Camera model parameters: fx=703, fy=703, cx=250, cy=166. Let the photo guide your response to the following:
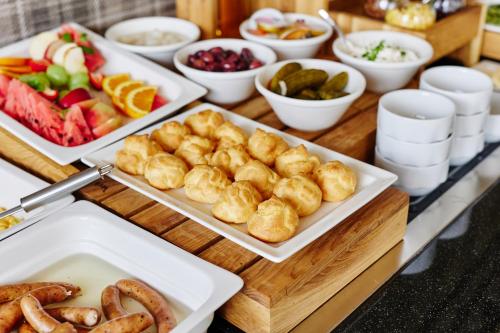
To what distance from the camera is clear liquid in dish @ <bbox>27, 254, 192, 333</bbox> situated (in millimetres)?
1078

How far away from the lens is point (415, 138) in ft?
4.56

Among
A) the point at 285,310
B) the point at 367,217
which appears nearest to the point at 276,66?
the point at 367,217

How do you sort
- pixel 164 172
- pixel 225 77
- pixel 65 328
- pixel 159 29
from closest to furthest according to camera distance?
1. pixel 65 328
2. pixel 164 172
3. pixel 225 77
4. pixel 159 29

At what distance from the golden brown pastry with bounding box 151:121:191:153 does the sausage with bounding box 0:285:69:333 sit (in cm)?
42

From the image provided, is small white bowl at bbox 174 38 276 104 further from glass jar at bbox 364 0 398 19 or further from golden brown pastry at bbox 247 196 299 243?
golden brown pastry at bbox 247 196 299 243

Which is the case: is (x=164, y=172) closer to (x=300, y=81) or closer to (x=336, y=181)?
(x=336, y=181)

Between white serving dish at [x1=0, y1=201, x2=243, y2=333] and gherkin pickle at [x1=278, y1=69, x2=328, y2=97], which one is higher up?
gherkin pickle at [x1=278, y1=69, x2=328, y2=97]

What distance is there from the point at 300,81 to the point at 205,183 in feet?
1.43

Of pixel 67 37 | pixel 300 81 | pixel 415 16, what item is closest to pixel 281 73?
pixel 300 81

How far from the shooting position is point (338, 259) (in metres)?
1.17

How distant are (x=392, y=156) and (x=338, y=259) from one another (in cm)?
35

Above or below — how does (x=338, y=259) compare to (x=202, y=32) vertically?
below

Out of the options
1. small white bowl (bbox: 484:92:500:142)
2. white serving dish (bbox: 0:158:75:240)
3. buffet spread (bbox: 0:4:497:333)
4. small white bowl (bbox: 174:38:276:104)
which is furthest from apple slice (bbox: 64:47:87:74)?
small white bowl (bbox: 484:92:500:142)

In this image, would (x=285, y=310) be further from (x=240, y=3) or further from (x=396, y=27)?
(x=240, y=3)
